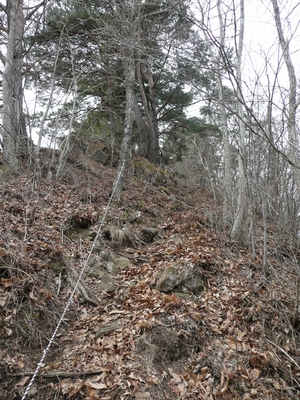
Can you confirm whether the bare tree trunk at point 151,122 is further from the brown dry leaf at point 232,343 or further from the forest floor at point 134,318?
the brown dry leaf at point 232,343

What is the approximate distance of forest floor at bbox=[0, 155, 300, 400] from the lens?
2758 millimetres

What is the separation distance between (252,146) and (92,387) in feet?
13.5

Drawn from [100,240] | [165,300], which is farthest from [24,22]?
[165,300]

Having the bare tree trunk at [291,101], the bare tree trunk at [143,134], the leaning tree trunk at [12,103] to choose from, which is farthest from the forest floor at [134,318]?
the bare tree trunk at [143,134]

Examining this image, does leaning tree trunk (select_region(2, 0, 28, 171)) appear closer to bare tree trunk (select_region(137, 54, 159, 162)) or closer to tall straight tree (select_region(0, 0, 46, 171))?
tall straight tree (select_region(0, 0, 46, 171))

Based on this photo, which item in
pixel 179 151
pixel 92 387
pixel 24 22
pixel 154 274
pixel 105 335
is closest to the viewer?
pixel 92 387

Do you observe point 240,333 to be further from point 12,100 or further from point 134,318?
point 12,100

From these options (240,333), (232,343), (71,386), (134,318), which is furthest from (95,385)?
(240,333)

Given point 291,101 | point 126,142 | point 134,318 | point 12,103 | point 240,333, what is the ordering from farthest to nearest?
point 126,142
point 12,103
point 291,101
point 134,318
point 240,333

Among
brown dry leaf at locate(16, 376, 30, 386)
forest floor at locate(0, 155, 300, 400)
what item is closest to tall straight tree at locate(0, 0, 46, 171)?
forest floor at locate(0, 155, 300, 400)

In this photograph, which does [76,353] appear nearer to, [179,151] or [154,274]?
[154,274]

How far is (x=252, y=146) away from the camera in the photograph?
15.6 ft

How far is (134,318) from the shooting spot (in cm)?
352

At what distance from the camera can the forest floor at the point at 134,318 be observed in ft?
9.05
